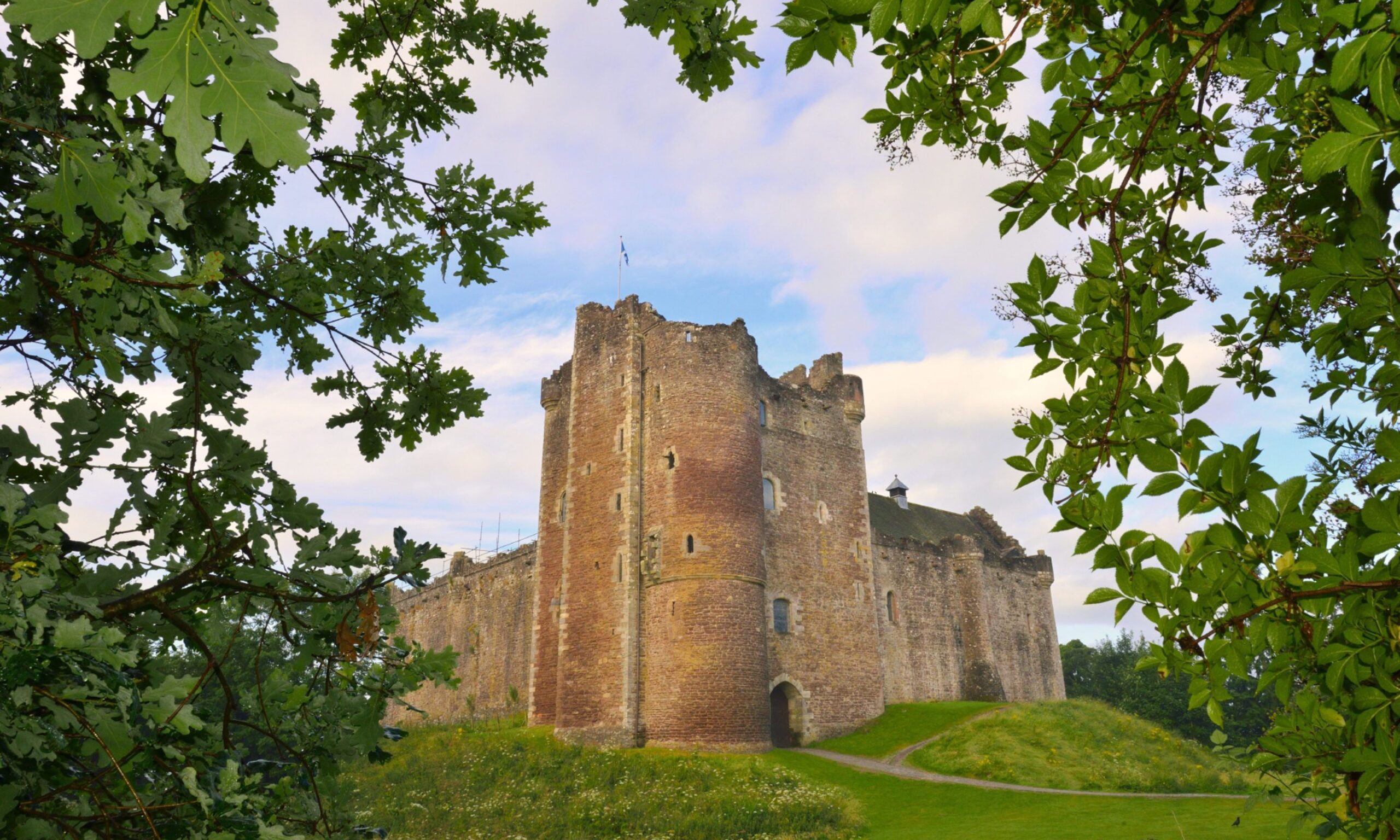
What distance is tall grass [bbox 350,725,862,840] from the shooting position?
53.6 ft

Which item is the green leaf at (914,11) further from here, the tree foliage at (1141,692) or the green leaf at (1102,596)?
the tree foliage at (1141,692)

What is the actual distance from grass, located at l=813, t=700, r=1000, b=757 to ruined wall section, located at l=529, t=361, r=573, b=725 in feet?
29.5

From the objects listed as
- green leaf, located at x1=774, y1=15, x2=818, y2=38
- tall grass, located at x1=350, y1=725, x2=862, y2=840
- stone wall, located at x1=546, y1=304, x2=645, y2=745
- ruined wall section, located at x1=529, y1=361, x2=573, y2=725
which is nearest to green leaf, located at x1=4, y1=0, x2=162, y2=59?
green leaf, located at x1=774, y1=15, x2=818, y2=38

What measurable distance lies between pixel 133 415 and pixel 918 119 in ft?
12.6

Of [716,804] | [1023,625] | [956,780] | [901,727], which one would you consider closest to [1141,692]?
[1023,625]

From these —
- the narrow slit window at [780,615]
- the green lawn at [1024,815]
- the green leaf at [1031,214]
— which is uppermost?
the narrow slit window at [780,615]

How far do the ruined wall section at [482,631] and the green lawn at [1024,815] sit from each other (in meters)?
14.3

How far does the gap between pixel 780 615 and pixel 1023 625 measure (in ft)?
59.8

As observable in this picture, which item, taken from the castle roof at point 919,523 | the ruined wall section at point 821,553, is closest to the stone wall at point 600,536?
the ruined wall section at point 821,553

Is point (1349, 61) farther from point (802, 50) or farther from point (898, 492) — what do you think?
point (898, 492)

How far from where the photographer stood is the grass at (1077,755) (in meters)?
20.7

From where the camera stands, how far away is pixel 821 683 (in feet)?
89.5

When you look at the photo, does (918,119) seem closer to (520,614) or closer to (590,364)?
(590,364)

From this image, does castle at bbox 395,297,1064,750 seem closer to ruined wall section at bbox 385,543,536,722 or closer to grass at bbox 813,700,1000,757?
ruined wall section at bbox 385,543,536,722
